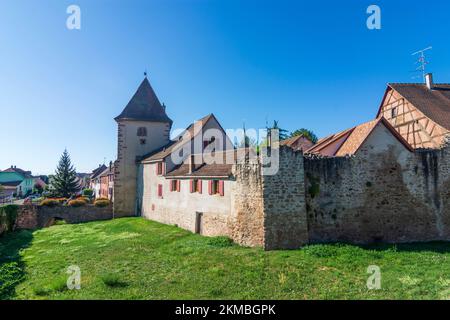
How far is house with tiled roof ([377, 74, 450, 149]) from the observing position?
18469mm

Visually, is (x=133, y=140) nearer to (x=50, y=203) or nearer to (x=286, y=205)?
(x=50, y=203)

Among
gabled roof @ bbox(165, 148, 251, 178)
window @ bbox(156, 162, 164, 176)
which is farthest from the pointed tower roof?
gabled roof @ bbox(165, 148, 251, 178)

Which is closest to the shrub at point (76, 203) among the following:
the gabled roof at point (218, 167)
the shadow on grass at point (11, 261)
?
→ the shadow on grass at point (11, 261)

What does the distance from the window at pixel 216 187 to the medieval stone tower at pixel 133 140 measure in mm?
14890

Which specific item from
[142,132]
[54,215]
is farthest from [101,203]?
[142,132]

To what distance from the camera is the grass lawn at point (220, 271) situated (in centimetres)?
871

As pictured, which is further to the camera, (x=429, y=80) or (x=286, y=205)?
(x=429, y=80)

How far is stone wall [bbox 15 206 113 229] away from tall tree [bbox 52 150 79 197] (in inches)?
571

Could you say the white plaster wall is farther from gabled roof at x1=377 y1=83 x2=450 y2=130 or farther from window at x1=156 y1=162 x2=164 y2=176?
gabled roof at x1=377 y1=83 x2=450 y2=130

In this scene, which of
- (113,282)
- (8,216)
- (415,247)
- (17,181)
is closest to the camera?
(113,282)

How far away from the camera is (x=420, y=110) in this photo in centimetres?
1953

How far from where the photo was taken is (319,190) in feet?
45.3

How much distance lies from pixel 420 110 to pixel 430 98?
9.05 feet
